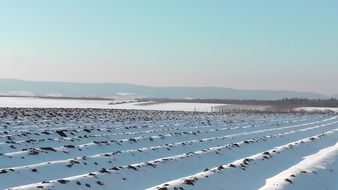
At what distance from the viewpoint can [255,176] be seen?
1203 cm

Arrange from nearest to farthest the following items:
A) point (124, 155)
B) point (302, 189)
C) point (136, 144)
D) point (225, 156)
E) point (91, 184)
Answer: point (91, 184) < point (302, 189) < point (124, 155) < point (225, 156) < point (136, 144)

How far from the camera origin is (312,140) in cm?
2078

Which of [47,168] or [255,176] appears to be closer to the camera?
[47,168]

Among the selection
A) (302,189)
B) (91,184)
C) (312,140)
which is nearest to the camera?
(91,184)

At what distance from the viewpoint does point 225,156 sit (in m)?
15.5

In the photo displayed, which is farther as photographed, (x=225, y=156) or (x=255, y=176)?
(x=225, y=156)

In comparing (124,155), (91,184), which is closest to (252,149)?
(124,155)

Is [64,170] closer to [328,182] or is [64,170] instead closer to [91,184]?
[91,184]

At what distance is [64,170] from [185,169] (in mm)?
3064

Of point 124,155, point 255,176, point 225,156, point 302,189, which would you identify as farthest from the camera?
point 225,156

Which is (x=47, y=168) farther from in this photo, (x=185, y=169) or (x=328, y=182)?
(x=328, y=182)

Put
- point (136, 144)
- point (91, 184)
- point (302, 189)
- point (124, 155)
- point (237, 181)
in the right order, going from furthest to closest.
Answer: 1. point (136, 144)
2. point (124, 155)
3. point (237, 181)
4. point (302, 189)
5. point (91, 184)

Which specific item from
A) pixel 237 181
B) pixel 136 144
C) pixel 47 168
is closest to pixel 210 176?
pixel 237 181

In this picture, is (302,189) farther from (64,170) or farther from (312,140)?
(312,140)
